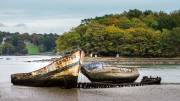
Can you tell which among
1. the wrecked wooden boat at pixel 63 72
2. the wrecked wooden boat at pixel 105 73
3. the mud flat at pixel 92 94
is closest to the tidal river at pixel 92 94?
the mud flat at pixel 92 94

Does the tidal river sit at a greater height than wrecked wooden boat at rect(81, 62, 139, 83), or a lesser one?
lesser

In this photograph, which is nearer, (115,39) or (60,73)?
(60,73)

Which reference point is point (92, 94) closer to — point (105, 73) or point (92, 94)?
point (92, 94)

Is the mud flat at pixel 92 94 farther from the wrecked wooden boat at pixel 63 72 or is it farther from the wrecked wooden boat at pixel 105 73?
the wrecked wooden boat at pixel 105 73

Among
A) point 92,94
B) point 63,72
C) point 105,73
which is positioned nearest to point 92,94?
point 92,94

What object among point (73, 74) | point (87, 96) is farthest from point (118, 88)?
point (87, 96)

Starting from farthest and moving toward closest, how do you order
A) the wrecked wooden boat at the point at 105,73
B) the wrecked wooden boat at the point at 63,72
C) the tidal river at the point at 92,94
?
the wrecked wooden boat at the point at 105,73, the wrecked wooden boat at the point at 63,72, the tidal river at the point at 92,94

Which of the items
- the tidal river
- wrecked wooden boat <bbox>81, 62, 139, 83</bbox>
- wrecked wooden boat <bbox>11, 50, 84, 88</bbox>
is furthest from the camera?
wrecked wooden boat <bbox>81, 62, 139, 83</bbox>

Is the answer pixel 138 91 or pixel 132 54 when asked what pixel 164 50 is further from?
pixel 138 91

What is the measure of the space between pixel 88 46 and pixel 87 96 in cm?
14595

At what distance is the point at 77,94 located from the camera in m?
55.1

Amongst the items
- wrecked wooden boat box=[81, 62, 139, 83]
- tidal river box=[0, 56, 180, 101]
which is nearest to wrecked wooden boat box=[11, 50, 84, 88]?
tidal river box=[0, 56, 180, 101]

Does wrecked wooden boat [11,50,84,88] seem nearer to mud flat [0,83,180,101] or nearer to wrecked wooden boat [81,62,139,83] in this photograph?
mud flat [0,83,180,101]

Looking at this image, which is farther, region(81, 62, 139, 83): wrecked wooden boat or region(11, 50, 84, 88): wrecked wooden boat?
region(81, 62, 139, 83): wrecked wooden boat
